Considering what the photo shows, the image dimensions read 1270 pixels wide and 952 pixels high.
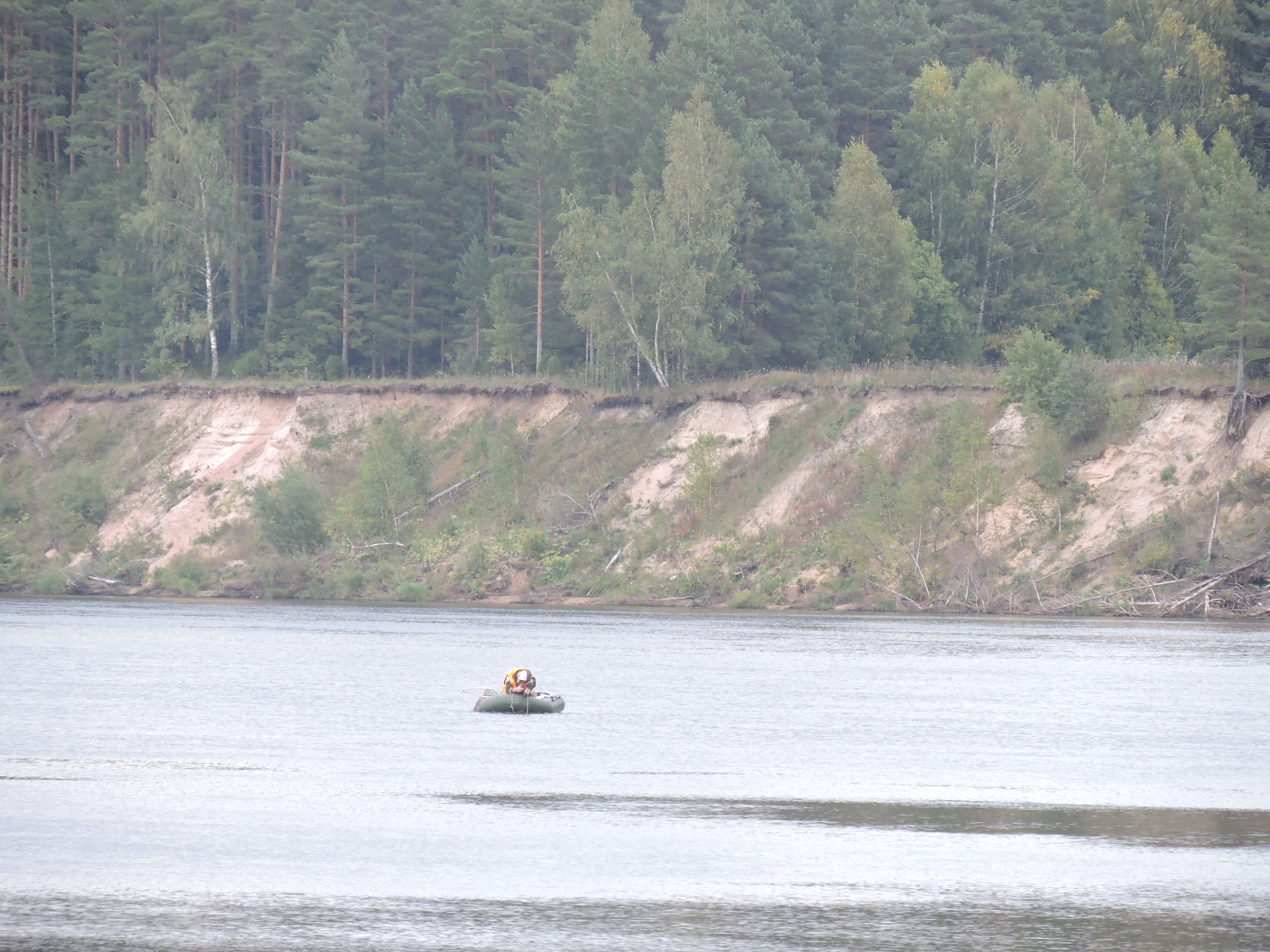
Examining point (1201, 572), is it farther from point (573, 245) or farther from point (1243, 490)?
point (573, 245)

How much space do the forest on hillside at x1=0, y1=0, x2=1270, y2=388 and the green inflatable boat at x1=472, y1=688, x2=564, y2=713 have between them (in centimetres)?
4226

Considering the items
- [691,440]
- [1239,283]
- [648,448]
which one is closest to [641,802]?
[1239,283]

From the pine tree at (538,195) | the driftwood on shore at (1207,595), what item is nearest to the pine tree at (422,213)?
the pine tree at (538,195)

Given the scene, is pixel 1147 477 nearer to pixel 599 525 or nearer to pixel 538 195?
pixel 599 525

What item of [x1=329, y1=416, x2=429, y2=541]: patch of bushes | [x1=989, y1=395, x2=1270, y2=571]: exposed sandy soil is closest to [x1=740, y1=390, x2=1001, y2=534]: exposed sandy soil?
[x1=989, y1=395, x2=1270, y2=571]: exposed sandy soil

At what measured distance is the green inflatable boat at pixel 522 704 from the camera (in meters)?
37.0

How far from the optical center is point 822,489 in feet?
244

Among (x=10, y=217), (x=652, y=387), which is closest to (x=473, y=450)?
(x=652, y=387)

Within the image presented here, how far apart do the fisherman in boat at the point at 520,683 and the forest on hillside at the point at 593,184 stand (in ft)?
140

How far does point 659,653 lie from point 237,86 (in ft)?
204

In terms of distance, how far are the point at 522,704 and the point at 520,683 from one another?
25.2 inches

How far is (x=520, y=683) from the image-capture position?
3672 centimetres

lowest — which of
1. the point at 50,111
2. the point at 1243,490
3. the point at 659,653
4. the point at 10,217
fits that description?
the point at 659,653

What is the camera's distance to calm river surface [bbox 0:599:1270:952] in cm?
1881
